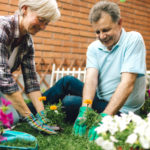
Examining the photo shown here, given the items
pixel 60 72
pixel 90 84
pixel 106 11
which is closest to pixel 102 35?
pixel 106 11

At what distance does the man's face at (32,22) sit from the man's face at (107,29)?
0.46 m

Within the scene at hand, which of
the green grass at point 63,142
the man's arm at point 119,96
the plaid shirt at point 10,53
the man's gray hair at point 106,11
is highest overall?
the man's gray hair at point 106,11

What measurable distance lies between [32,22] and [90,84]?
73 cm

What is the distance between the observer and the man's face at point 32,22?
6.56ft

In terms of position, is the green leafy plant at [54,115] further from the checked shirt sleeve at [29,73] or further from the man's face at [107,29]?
the man's face at [107,29]

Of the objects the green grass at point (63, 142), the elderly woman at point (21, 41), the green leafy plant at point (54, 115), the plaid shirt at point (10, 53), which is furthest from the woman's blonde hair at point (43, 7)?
the green grass at point (63, 142)

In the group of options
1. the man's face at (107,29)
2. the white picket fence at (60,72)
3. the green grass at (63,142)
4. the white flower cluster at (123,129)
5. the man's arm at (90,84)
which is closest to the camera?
the white flower cluster at (123,129)

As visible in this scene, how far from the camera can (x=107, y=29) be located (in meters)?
1.96

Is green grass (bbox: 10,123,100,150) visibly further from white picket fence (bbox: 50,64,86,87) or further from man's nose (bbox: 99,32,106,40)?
white picket fence (bbox: 50,64,86,87)

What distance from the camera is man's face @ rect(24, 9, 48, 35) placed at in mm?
2000

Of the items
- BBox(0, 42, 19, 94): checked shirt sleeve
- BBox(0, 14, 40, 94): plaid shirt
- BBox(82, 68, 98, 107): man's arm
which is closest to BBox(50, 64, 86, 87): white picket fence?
BBox(0, 14, 40, 94): plaid shirt

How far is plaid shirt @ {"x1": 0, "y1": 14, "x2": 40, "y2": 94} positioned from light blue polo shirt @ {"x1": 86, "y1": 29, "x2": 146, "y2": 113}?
1.97 ft

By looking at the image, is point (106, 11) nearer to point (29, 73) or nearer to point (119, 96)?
point (119, 96)

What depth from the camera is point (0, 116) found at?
1.36 m
